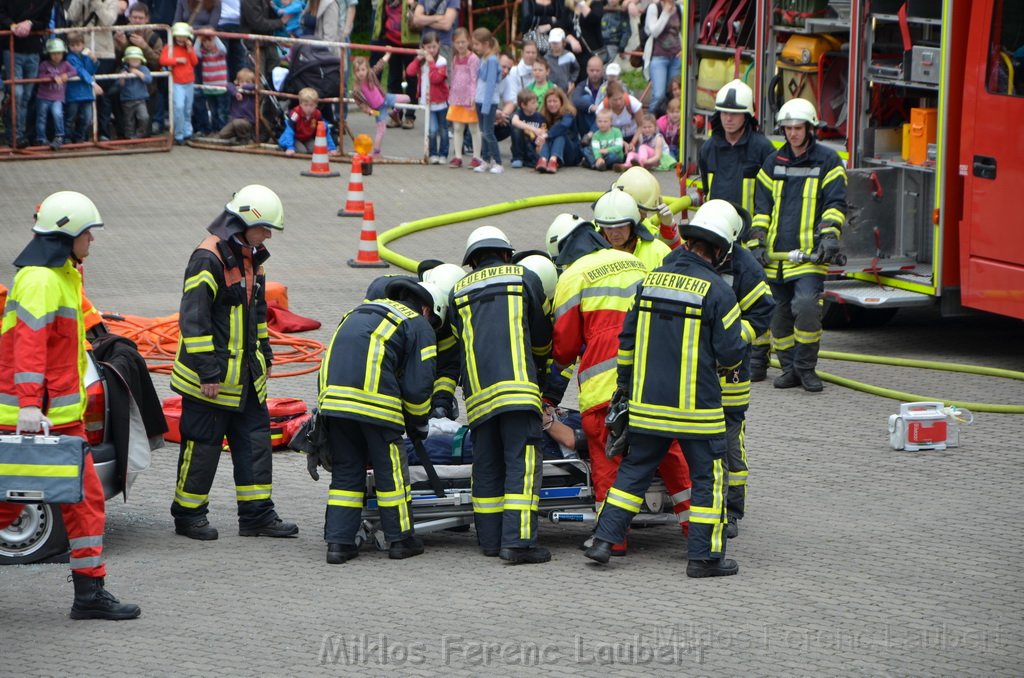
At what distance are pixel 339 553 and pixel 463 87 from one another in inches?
506

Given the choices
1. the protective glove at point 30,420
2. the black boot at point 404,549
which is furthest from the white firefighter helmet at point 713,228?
the protective glove at point 30,420

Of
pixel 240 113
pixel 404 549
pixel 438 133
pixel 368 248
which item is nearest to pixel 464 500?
pixel 404 549

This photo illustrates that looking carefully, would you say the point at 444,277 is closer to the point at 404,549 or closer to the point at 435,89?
the point at 404,549

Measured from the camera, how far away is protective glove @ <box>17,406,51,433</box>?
653 centimetres

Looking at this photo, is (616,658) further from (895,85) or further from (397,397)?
(895,85)

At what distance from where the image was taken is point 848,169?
A: 1201 centimetres

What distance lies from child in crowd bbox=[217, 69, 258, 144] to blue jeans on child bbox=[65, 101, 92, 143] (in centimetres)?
174

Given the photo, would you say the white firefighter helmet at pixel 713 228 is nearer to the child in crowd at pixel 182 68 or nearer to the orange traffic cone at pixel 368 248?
the orange traffic cone at pixel 368 248

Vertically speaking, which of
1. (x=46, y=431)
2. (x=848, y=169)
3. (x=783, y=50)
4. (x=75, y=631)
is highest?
(x=783, y=50)

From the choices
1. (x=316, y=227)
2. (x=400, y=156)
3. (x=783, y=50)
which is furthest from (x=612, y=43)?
(x=783, y=50)

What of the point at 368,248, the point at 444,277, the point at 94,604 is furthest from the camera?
the point at 368,248

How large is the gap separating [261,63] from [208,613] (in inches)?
586

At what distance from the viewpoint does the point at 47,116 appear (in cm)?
1955

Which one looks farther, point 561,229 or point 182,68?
point 182,68
